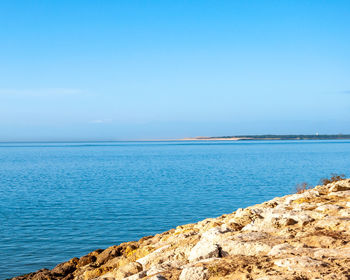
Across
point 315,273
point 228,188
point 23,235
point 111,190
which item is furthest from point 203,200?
point 315,273

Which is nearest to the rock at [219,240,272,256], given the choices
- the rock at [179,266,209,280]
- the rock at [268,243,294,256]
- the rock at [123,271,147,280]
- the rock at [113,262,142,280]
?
the rock at [268,243,294,256]

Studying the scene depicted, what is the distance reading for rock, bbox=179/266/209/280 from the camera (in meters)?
6.83

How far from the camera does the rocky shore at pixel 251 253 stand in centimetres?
661

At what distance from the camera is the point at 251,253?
782cm

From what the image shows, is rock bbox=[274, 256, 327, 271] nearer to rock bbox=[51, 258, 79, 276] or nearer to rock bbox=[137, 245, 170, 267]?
rock bbox=[137, 245, 170, 267]

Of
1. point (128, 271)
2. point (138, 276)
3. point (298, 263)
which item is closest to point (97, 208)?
point (128, 271)

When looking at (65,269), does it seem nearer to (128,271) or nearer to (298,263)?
(128,271)

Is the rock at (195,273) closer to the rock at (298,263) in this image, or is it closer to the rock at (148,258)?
the rock at (298,263)

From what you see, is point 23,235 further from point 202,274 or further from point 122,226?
point 202,274

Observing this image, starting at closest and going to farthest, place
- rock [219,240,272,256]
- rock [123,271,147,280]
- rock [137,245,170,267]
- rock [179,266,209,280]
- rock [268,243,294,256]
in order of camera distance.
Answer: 1. rock [179,266,209,280]
2. rock [268,243,294,256]
3. rock [219,240,272,256]
4. rock [123,271,147,280]
5. rock [137,245,170,267]

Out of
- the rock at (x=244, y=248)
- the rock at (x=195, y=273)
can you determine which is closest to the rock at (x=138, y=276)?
the rock at (x=195, y=273)

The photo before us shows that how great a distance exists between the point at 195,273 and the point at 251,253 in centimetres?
140

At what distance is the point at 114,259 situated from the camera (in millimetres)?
11148

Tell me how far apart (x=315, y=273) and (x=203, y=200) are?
2267 cm
